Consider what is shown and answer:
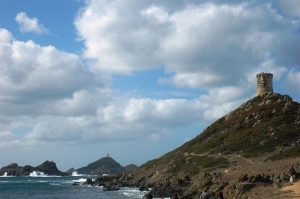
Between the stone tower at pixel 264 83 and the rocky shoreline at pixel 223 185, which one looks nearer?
the rocky shoreline at pixel 223 185

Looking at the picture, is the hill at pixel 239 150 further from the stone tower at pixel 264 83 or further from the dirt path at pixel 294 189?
the dirt path at pixel 294 189

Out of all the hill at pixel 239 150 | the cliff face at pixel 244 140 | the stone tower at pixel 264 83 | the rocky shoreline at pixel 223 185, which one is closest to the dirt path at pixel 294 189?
the rocky shoreline at pixel 223 185

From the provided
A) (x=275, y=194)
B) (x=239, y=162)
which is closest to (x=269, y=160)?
(x=239, y=162)

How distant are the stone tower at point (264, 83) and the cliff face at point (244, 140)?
17.7 feet

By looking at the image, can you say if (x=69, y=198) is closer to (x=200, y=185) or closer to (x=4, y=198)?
(x=4, y=198)

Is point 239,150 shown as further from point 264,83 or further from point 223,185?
point 264,83

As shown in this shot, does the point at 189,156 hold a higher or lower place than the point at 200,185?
higher

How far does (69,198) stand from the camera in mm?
110562

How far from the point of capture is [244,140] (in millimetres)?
141500

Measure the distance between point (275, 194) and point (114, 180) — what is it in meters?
115

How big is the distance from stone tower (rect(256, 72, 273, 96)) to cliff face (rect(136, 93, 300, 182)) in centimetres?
539

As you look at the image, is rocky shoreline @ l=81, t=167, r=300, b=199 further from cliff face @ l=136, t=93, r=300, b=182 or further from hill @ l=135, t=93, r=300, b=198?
cliff face @ l=136, t=93, r=300, b=182

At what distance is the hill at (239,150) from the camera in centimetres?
10062

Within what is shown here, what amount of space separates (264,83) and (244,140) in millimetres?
48383
